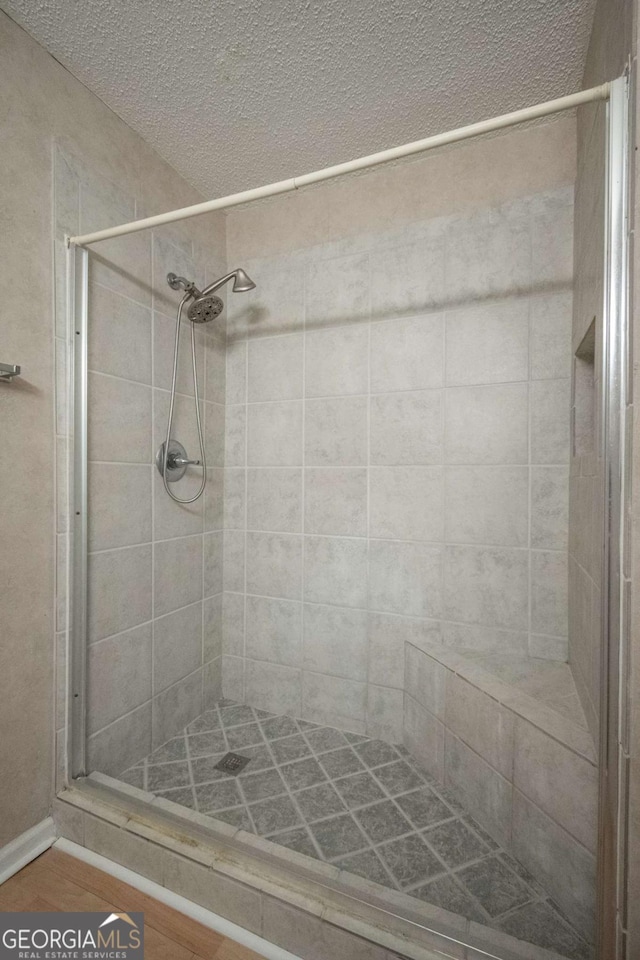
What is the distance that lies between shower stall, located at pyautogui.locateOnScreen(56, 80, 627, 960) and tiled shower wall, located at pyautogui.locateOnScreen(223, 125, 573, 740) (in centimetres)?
1

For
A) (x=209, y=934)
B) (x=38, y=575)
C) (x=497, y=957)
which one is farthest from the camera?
(x=38, y=575)

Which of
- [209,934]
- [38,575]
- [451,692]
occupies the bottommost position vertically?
[209,934]

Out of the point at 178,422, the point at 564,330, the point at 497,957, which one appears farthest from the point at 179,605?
the point at 564,330

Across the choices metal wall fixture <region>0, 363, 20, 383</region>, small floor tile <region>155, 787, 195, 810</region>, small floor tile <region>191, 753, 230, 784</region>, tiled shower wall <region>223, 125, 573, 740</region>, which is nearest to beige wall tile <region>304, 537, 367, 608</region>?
tiled shower wall <region>223, 125, 573, 740</region>

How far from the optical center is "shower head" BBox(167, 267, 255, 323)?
1570 mm

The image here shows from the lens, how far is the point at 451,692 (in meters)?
1.43

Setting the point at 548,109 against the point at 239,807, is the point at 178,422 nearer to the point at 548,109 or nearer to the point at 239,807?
the point at 239,807

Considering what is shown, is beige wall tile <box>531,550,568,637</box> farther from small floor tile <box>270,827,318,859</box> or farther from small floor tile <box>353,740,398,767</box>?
small floor tile <box>270,827,318,859</box>

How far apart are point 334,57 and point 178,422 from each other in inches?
49.4

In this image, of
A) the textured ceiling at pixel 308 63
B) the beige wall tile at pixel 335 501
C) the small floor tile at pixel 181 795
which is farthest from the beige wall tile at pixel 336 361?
the small floor tile at pixel 181 795

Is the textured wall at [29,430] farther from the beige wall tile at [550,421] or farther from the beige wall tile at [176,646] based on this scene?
the beige wall tile at [550,421]

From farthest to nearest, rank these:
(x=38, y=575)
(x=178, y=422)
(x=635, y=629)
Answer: (x=178, y=422)
(x=38, y=575)
(x=635, y=629)

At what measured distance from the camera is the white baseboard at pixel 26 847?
1.14 metres
